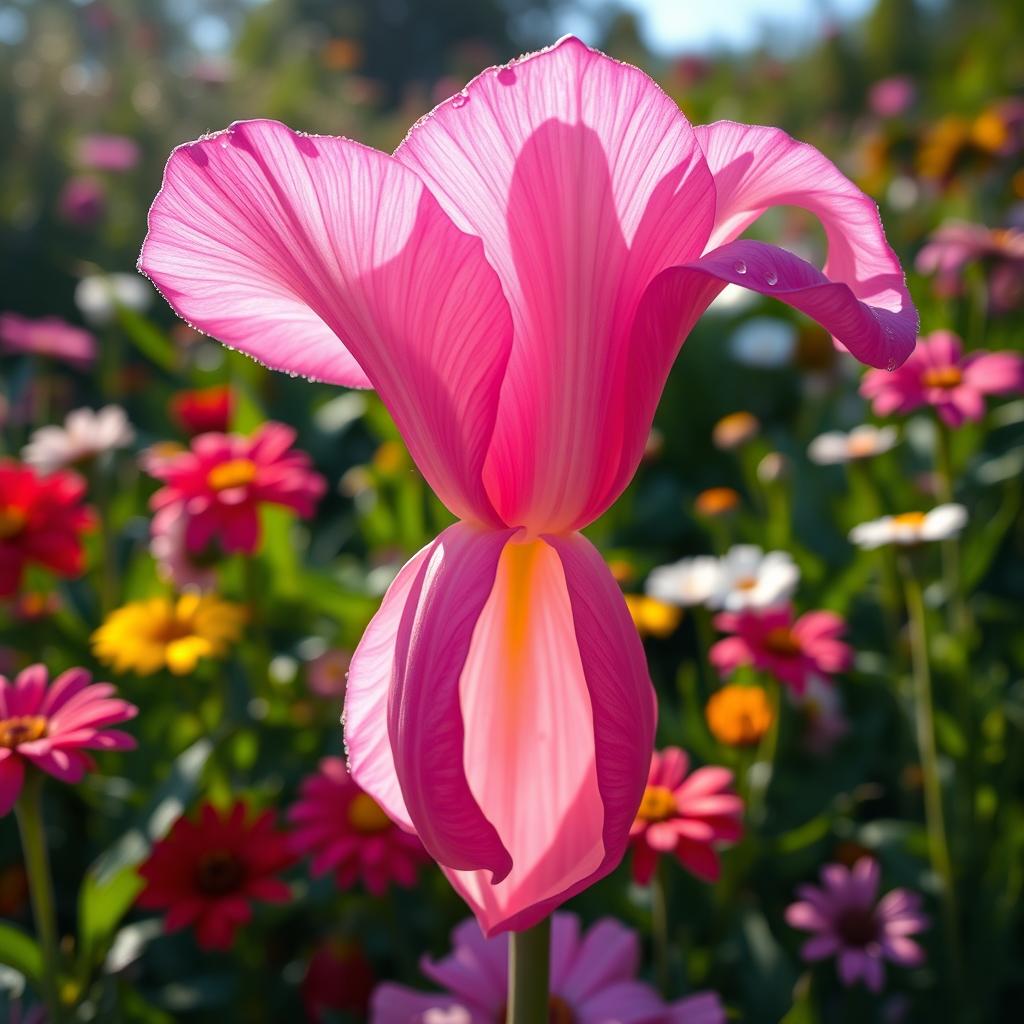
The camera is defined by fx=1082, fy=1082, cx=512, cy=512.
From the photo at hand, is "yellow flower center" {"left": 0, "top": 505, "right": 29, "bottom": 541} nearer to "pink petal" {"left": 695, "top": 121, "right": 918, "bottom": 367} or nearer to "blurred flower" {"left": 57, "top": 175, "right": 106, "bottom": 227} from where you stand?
"pink petal" {"left": 695, "top": 121, "right": 918, "bottom": 367}

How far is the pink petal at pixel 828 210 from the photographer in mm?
341

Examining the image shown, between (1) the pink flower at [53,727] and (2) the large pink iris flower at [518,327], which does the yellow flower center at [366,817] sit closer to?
(1) the pink flower at [53,727]

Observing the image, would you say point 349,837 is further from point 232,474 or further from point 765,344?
point 765,344

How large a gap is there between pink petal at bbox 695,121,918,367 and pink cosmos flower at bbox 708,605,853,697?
0.47 meters

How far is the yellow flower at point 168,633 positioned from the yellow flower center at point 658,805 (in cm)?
40

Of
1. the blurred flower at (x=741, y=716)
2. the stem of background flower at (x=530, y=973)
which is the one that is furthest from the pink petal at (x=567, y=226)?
the blurred flower at (x=741, y=716)

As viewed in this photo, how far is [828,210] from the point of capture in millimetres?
398

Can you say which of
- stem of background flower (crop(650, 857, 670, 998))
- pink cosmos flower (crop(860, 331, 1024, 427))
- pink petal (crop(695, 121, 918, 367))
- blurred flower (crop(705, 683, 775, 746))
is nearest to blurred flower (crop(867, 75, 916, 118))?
pink cosmos flower (crop(860, 331, 1024, 427))

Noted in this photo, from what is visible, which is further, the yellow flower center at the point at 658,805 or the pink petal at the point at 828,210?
the yellow flower center at the point at 658,805

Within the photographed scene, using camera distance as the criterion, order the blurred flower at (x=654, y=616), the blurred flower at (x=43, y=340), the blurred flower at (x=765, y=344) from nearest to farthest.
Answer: the blurred flower at (x=654, y=616), the blurred flower at (x=43, y=340), the blurred flower at (x=765, y=344)

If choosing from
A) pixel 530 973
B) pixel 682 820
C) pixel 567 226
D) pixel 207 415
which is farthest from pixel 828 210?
pixel 207 415

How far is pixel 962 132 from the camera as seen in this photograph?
7.55ft

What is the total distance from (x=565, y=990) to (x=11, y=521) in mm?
635

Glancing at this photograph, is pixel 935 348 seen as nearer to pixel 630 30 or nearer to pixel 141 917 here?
pixel 141 917
